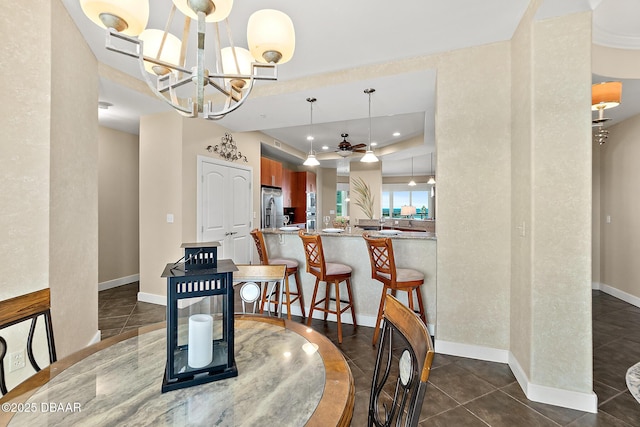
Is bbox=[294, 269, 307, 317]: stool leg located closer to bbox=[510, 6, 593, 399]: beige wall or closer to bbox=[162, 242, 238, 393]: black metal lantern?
bbox=[510, 6, 593, 399]: beige wall

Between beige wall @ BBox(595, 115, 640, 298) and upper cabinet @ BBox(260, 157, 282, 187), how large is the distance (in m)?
5.46

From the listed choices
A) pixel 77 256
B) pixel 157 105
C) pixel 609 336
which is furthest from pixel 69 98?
pixel 609 336

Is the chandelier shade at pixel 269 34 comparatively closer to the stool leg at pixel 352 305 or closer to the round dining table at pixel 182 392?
the round dining table at pixel 182 392

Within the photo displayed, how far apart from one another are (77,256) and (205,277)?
2161 mm

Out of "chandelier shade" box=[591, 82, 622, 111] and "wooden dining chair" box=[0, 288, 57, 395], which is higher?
"chandelier shade" box=[591, 82, 622, 111]

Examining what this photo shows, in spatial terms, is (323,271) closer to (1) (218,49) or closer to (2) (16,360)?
(1) (218,49)

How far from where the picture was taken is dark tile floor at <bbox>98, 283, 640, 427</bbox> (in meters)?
1.77

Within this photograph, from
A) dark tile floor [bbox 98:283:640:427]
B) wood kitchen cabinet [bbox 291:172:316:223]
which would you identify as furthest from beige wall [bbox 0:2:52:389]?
wood kitchen cabinet [bbox 291:172:316:223]

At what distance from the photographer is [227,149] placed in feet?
14.8

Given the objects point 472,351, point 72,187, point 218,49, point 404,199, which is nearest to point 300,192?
point 72,187

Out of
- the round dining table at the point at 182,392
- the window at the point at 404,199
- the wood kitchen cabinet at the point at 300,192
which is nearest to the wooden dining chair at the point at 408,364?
the round dining table at the point at 182,392

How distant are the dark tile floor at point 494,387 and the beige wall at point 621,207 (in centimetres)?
100

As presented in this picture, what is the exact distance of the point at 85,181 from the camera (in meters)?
2.51

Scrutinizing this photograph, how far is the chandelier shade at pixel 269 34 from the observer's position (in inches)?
52.1
